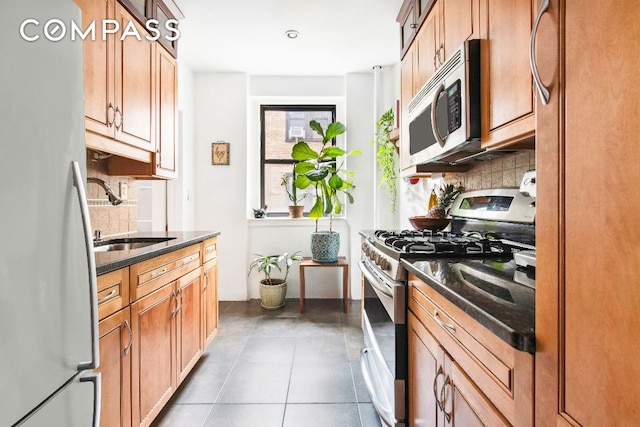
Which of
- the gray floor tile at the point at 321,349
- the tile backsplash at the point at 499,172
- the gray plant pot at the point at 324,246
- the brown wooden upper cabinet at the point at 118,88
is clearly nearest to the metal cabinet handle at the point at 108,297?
the brown wooden upper cabinet at the point at 118,88

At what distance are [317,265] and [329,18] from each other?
89.4 inches

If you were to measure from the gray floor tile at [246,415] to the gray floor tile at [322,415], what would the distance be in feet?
0.19

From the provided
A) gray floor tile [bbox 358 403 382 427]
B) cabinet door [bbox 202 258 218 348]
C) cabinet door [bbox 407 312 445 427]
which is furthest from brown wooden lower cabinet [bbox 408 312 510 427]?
cabinet door [bbox 202 258 218 348]

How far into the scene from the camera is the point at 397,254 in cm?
144

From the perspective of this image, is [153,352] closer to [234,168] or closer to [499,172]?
[499,172]

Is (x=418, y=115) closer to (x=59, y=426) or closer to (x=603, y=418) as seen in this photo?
(x=603, y=418)

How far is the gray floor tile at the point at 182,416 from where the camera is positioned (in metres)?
1.74

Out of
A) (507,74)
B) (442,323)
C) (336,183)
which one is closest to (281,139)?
(336,183)

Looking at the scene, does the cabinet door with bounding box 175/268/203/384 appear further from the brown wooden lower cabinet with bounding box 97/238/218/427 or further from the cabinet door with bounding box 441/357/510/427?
the cabinet door with bounding box 441/357/510/427

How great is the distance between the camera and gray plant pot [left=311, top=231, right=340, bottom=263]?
354 centimetres

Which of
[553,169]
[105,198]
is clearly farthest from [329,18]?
[553,169]

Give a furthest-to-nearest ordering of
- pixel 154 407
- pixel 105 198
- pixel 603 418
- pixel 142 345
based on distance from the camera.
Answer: pixel 105 198 → pixel 154 407 → pixel 142 345 → pixel 603 418

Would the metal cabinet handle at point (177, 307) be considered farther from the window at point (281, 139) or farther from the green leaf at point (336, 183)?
the window at point (281, 139)

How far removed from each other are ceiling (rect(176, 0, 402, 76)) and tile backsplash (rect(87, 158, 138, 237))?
140 cm
